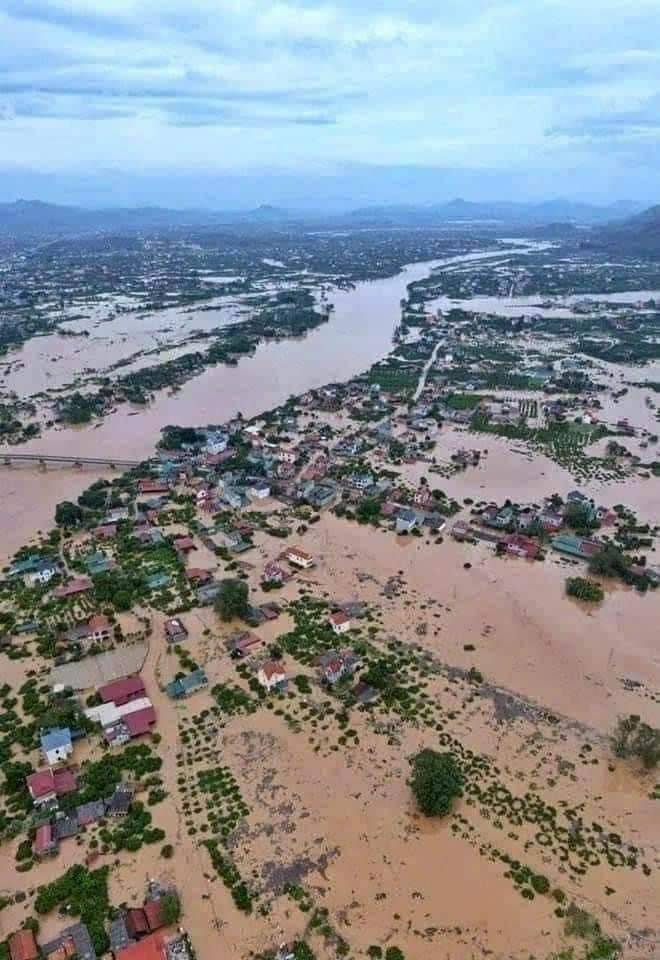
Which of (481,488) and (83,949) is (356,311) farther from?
(83,949)

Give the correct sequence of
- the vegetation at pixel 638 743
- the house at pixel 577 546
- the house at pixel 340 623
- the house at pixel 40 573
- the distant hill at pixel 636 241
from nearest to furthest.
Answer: the vegetation at pixel 638 743
the house at pixel 340 623
the house at pixel 40 573
the house at pixel 577 546
the distant hill at pixel 636 241

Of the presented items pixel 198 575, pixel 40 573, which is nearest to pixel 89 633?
pixel 198 575

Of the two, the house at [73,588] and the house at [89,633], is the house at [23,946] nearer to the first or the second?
the house at [89,633]

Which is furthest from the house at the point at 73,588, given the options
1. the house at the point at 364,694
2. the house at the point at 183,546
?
the house at the point at 364,694

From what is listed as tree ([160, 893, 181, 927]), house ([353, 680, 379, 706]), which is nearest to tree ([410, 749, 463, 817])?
house ([353, 680, 379, 706])

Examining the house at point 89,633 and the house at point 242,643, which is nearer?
the house at point 242,643
